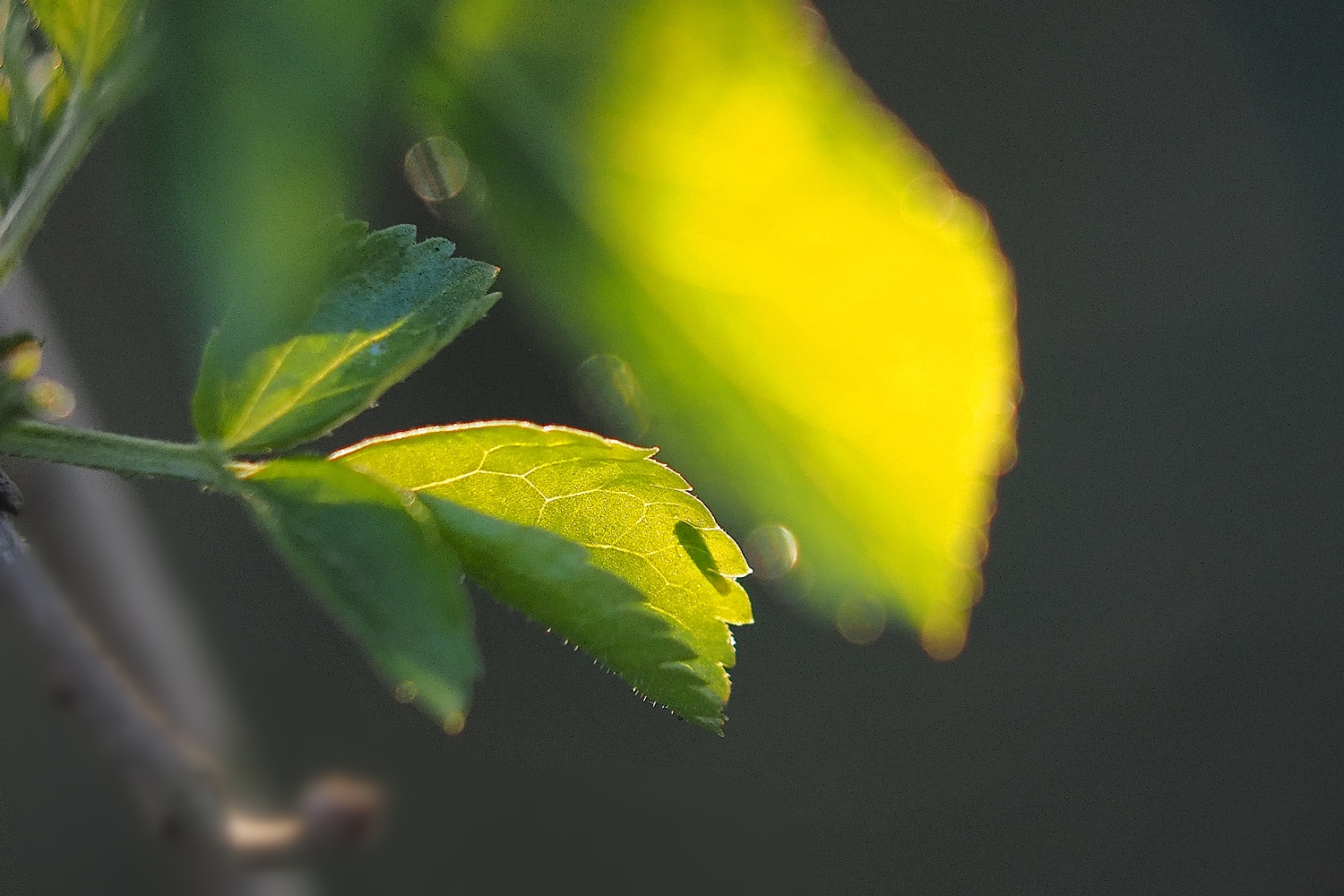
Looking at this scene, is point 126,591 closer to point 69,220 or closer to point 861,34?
point 69,220

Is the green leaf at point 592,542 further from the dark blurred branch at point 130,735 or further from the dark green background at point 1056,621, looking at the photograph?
the dark green background at point 1056,621

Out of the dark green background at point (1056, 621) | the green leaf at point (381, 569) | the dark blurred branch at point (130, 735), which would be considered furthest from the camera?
the dark green background at point (1056, 621)

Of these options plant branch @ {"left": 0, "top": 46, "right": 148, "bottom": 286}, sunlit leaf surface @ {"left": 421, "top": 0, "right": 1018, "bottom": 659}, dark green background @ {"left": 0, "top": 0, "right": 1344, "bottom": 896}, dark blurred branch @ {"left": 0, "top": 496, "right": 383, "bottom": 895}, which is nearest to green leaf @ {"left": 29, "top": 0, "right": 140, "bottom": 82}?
plant branch @ {"left": 0, "top": 46, "right": 148, "bottom": 286}

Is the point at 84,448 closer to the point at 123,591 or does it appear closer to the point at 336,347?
the point at 336,347

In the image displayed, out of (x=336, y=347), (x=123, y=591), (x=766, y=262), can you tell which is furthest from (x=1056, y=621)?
(x=336, y=347)

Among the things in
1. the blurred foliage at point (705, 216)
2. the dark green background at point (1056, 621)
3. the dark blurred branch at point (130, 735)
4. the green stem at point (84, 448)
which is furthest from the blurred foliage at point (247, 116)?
the dark green background at point (1056, 621)

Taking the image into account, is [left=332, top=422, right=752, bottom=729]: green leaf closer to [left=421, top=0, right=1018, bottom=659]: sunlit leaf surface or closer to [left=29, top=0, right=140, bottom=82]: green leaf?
[left=29, top=0, right=140, bottom=82]: green leaf

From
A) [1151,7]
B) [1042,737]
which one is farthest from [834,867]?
[1151,7]
